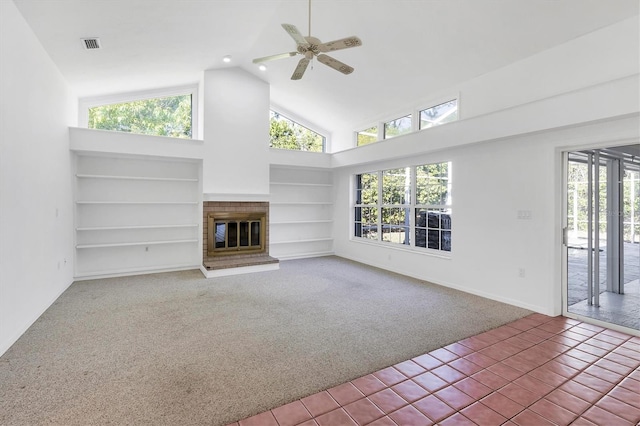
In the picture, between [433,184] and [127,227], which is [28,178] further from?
[433,184]

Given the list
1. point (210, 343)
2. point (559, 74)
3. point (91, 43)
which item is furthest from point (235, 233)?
point (559, 74)

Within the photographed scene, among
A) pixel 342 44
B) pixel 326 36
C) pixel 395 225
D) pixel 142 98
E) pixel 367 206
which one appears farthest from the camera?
pixel 367 206

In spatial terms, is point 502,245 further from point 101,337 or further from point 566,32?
point 101,337

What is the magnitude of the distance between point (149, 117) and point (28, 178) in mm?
3052

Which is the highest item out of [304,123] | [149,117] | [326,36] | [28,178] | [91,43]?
[326,36]

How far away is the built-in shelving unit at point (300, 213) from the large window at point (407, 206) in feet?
3.00

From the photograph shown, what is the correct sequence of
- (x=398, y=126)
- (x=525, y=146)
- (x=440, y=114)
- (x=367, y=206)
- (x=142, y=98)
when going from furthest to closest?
(x=367, y=206) → (x=398, y=126) → (x=142, y=98) → (x=440, y=114) → (x=525, y=146)

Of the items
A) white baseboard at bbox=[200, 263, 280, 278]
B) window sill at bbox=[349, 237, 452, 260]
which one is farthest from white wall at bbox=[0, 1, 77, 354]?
window sill at bbox=[349, 237, 452, 260]

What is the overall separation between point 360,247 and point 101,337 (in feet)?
16.6

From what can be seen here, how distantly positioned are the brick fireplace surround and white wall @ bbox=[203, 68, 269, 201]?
172 mm

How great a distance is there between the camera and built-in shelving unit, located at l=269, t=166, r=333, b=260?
24.6 feet

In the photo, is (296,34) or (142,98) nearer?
(296,34)

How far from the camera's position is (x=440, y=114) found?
17.2ft

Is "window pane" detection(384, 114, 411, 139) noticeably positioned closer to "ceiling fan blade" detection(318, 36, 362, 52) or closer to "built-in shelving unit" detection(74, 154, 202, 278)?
"ceiling fan blade" detection(318, 36, 362, 52)
